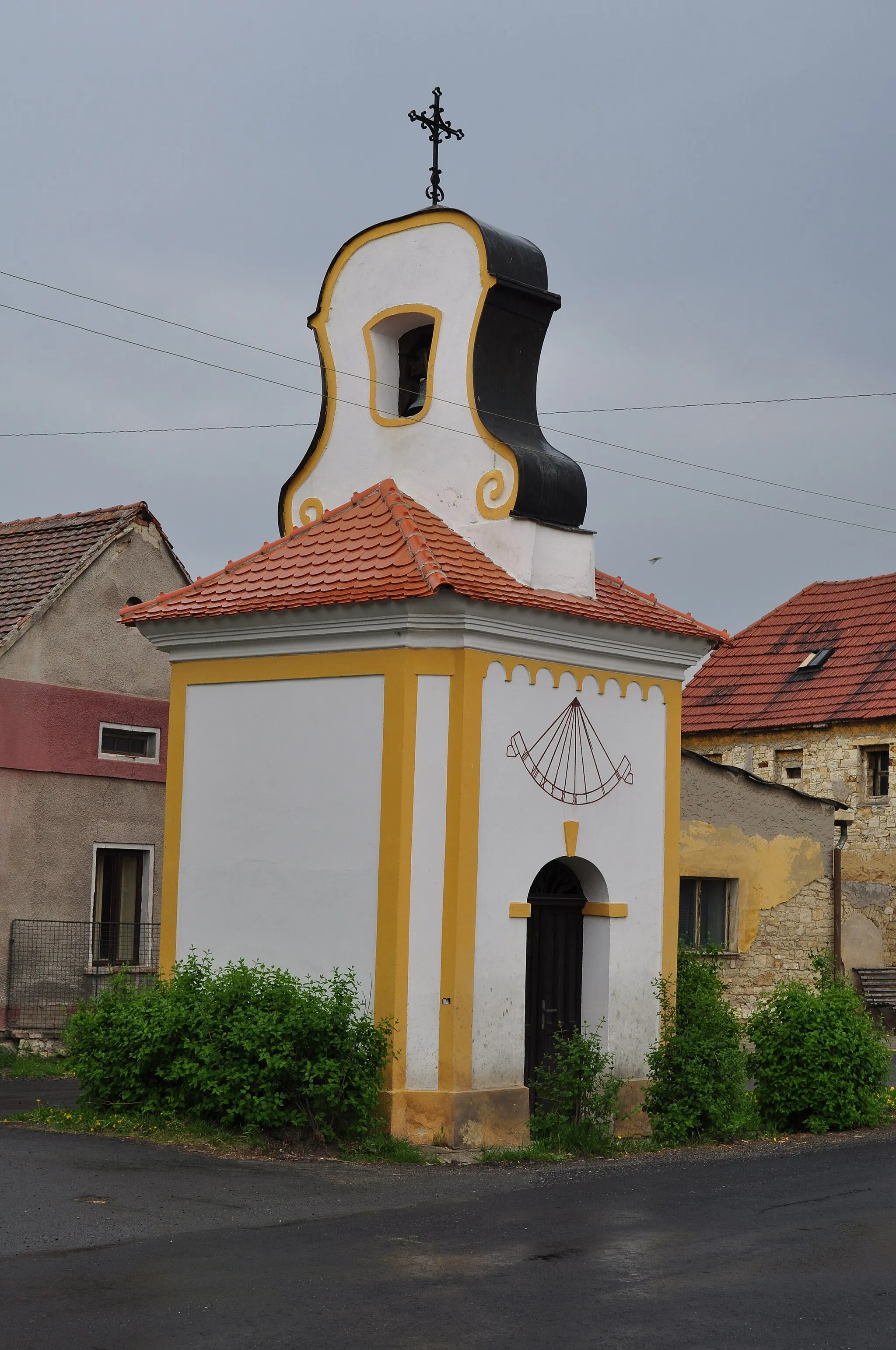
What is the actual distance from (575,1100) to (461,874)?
2.31 metres

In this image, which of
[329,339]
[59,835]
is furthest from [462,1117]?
[59,835]

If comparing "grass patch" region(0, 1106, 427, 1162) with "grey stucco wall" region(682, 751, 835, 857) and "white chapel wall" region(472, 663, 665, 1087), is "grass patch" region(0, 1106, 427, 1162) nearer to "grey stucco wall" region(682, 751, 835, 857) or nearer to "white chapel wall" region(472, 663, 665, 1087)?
"white chapel wall" region(472, 663, 665, 1087)

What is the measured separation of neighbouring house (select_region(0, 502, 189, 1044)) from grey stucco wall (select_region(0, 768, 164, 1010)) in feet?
0.06

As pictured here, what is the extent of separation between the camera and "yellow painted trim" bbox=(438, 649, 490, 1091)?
12422 mm

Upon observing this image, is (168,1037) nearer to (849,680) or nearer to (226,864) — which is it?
(226,864)

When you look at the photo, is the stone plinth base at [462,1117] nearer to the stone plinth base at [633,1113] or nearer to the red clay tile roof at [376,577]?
the stone plinth base at [633,1113]

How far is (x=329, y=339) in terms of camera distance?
15.5 metres

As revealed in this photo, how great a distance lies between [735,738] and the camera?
1194 inches

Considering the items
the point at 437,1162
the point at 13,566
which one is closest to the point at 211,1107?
the point at 437,1162

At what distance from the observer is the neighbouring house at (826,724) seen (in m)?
26.7

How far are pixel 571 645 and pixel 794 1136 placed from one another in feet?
15.8

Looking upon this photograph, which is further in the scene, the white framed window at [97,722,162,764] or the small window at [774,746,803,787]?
the small window at [774,746,803,787]

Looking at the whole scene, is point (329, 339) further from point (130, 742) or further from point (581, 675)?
point (130, 742)

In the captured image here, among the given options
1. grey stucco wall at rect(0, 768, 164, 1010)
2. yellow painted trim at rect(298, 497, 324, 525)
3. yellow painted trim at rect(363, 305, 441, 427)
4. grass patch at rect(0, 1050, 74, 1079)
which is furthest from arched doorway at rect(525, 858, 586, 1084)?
grey stucco wall at rect(0, 768, 164, 1010)
